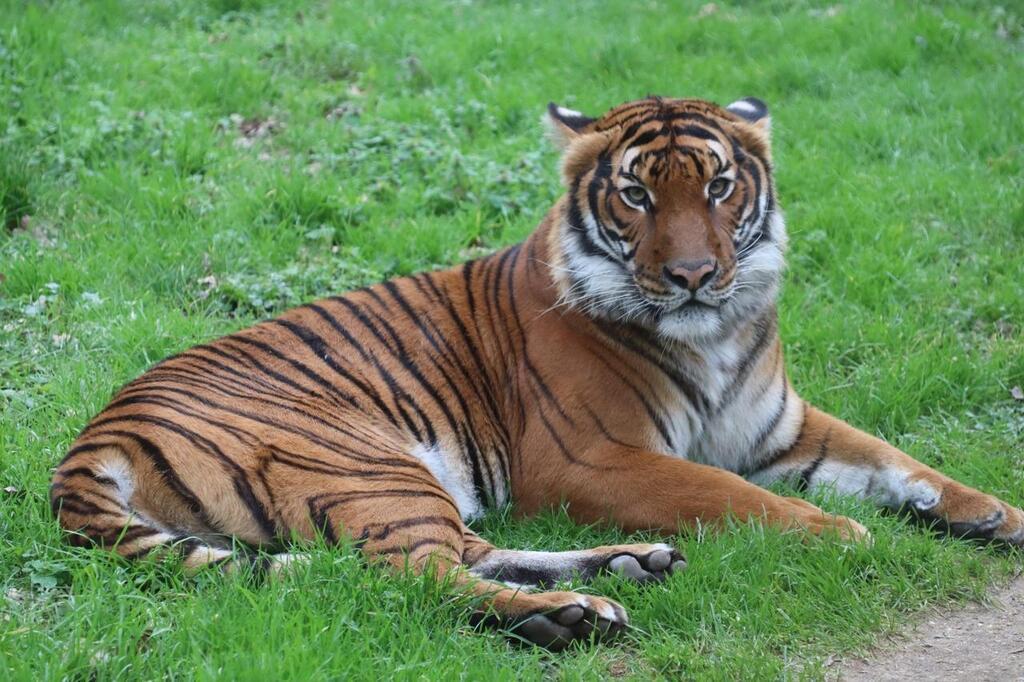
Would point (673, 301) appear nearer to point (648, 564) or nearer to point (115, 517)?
point (648, 564)

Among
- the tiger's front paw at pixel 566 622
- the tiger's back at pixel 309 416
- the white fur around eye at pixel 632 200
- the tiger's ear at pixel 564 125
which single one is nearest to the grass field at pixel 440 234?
the tiger's front paw at pixel 566 622

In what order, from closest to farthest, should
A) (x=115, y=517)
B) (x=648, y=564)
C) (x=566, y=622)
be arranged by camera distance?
(x=566, y=622) → (x=115, y=517) → (x=648, y=564)

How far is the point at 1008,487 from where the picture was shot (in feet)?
14.2

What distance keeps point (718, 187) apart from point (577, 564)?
1342 mm

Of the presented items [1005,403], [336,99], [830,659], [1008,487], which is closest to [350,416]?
[830,659]

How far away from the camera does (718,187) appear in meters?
4.07

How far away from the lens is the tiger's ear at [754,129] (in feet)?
14.0

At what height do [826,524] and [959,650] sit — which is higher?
[826,524]

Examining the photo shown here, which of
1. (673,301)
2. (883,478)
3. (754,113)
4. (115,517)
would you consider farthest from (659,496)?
(115,517)

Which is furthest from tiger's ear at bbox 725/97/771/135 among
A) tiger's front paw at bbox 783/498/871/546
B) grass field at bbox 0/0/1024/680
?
tiger's front paw at bbox 783/498/871/546

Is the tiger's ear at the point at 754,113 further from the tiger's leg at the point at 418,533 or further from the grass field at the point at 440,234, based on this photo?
the tiger's leg at the point at 418,533

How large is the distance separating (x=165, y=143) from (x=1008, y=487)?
4.52 metres

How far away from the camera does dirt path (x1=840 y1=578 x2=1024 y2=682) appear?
10.6 ft

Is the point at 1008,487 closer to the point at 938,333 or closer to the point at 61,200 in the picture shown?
the point at 938,333
